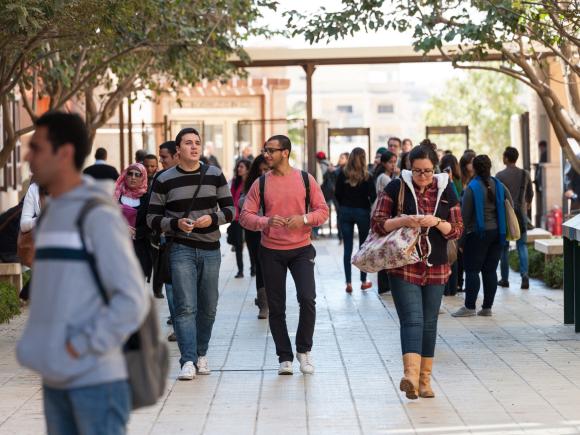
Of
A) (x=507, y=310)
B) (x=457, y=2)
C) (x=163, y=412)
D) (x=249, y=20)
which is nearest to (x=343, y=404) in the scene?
(x=163, y=412)

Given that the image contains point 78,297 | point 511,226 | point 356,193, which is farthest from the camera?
point 356,193

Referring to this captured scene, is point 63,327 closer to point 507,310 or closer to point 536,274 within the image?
point 507,310

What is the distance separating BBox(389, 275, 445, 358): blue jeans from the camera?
851 centimetres

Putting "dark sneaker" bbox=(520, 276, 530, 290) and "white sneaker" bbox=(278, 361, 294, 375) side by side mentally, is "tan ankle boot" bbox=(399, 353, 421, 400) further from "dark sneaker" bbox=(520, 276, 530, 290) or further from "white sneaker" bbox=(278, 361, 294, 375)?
"dark sneaker" bbox=(520, 276, 530, 290)

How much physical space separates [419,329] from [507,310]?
583cm

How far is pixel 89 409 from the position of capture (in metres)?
4.42

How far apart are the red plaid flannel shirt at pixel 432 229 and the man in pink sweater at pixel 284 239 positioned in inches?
39.3

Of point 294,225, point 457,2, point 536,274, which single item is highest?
point 457,2

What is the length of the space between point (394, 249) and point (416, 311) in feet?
1.38

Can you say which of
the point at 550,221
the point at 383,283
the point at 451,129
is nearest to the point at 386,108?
the point at 451,129

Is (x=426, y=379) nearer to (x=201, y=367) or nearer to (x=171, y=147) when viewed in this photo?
(x=201, y=367)

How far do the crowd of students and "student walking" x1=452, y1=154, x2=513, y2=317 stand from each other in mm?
13

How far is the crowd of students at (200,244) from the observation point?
438 cm

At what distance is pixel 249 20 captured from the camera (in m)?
22.1
